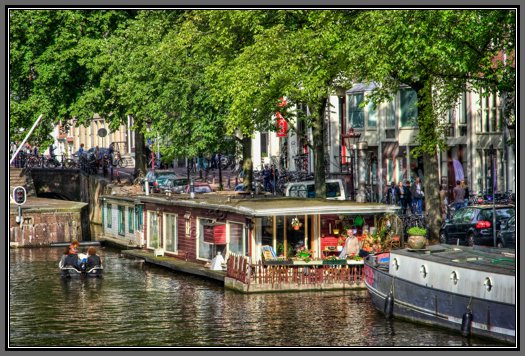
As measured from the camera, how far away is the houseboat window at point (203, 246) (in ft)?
149

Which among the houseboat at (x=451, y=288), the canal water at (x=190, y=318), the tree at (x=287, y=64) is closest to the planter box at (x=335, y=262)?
the canal water at (x=190, y=318)

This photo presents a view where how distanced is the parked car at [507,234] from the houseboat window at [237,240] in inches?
307

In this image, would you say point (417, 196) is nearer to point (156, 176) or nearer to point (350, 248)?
point (350, 248)

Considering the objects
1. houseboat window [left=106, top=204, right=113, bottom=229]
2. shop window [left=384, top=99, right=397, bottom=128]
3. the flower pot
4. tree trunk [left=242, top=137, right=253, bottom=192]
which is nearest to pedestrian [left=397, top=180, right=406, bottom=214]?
tree trunk [left=242, top=137, right=253, bottom=192]

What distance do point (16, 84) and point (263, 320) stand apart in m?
38.9

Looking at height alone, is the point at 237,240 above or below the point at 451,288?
above

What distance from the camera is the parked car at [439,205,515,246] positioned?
44719mm

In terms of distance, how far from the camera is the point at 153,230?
173 ft

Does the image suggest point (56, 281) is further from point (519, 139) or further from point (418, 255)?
point (519, 139)

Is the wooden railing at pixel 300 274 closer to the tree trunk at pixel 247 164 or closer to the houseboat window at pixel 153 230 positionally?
the houseboat window at pixel 153 230

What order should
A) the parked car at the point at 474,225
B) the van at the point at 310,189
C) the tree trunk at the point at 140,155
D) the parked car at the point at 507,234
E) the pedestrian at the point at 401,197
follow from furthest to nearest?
1. the tree trunk at the point at 140,155
2. the van at the point at 310,189
3. the pedestrian at the point at 401,197
4. the parked car at the point at 474,225
5. the parked car at the point at 507,234

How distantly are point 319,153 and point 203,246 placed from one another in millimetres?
7344

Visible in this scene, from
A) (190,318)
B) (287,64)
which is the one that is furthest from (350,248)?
(287,64)

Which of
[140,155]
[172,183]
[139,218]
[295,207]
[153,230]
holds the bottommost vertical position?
[153,230]
